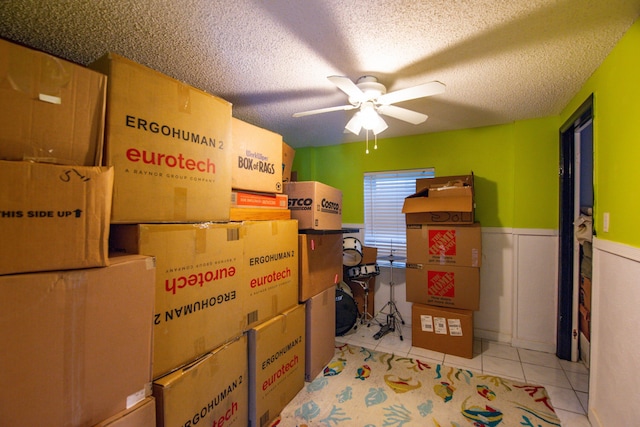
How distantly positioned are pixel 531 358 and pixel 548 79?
96.9 inches

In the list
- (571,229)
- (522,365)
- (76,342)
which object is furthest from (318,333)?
(571,229)

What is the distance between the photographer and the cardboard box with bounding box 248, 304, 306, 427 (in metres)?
1.70

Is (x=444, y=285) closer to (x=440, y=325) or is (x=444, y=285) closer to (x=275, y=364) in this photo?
(x=440, y=325)

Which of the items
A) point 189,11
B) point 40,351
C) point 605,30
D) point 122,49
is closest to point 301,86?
point 189,11

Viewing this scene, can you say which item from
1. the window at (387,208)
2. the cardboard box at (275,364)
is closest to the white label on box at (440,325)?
the window at (387,208)

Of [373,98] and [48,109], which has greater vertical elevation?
[373,98]

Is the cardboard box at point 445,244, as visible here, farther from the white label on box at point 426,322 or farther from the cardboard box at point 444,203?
the white label on box at point 426,322

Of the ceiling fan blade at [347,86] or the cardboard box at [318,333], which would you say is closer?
the ceiling fan blade at [347,86]

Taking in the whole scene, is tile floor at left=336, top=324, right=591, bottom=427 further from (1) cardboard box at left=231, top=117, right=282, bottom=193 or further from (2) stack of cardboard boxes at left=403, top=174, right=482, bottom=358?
(1) cardboard box at left=231, top=117, right=282, bottom=193

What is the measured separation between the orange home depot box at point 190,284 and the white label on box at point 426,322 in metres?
1.99

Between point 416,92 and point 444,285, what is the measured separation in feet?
6.42

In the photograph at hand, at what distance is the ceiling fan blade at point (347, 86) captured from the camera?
1574 mm

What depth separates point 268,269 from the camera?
1831 millimetres

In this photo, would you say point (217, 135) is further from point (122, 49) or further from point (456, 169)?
point (456, 169)
